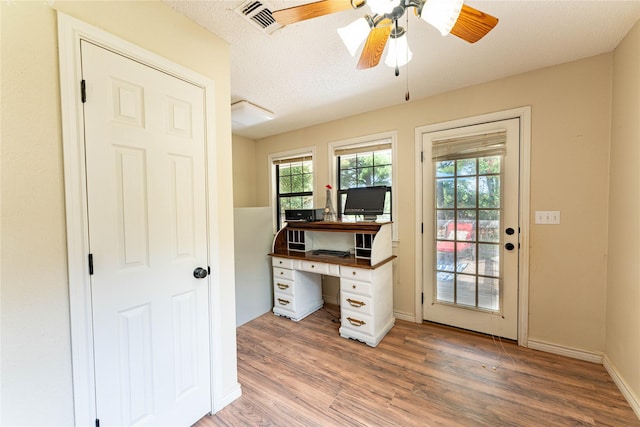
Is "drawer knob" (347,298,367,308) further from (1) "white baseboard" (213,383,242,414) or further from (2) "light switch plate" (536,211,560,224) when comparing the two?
(2) "light switch plate" (536,211,560,224)

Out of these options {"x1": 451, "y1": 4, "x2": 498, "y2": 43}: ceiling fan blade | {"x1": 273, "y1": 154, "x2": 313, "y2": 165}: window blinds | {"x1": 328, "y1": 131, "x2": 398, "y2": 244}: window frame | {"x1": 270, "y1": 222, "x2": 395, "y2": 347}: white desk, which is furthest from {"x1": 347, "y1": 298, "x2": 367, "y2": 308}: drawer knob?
{"x1": 451, "y1": 4, "x2": 498, "y2": 43}: ceiling fan blade

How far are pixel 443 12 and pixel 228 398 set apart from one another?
2.43 meters

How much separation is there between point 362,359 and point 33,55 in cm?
268

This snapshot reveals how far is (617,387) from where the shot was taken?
175cm

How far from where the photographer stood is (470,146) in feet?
8.02

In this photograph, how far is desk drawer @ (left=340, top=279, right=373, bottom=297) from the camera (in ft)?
7.82

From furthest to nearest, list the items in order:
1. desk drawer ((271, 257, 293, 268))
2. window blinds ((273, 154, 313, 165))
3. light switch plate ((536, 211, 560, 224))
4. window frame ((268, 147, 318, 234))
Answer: window blinds ((273, 154, 313, 165)) < window frame ((268, 147, 318, 234)) < desk drawer ((271, 257, 293, 268)) < light switch plate ((536, 211, 560, 224))

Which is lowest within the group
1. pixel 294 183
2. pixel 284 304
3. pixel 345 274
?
pixel 284 304

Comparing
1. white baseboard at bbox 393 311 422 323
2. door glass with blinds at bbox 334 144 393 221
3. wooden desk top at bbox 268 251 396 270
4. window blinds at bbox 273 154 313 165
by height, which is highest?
window blinds at bbox 273 154 313 165

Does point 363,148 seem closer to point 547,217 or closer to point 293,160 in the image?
point 293,160

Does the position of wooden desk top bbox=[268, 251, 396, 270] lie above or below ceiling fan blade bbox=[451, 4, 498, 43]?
below

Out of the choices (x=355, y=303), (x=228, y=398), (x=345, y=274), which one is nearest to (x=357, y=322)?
(x=355, y=303)

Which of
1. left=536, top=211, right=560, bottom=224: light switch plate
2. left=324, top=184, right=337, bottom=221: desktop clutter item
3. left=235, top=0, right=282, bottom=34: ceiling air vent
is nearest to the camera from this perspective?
left=235, top=0, right=282, bottom=34: ceiling air vent

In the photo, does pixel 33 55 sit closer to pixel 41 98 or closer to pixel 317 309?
pixel 41 98
